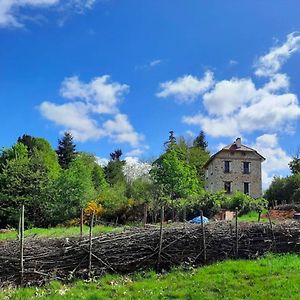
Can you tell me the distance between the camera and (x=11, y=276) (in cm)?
1152

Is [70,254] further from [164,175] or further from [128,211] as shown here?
[164,175]

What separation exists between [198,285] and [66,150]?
4872cm

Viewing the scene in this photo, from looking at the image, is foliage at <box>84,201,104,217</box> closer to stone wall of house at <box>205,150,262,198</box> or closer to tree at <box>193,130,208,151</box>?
stone wall of house at <box>205,150,262,198</box>

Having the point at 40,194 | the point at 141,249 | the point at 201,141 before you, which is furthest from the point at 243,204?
the point at 201,141

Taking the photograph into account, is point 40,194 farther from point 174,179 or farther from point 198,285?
point 198,285

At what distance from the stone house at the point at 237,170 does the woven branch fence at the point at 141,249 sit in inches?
1408

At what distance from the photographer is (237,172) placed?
5000 centimetres

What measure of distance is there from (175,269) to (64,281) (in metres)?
2.93

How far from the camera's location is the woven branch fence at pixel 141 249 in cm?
1166

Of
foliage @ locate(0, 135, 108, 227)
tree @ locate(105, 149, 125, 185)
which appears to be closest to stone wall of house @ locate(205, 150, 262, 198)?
tree @ locate(105, 149, 125, 185)

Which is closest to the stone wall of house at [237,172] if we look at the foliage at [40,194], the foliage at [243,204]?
the foliage at [40,194]

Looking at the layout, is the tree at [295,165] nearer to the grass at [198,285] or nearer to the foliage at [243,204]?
the foliage at [243,204]

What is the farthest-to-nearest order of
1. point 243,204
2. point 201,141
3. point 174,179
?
1. point 201,141
2. point 174,179
3. point 243,204

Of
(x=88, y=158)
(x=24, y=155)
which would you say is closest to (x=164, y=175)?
(x=24, y=155)
